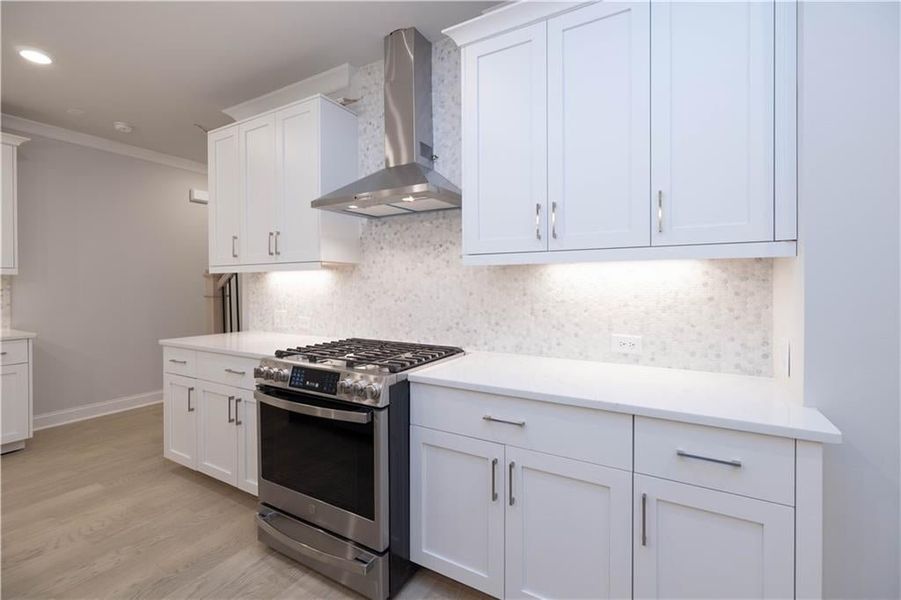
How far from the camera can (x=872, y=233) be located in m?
1.30

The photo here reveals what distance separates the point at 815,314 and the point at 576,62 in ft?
4.12

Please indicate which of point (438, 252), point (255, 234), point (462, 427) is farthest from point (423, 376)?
point (255, 234)

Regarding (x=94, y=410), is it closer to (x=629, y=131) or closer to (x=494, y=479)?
(x=494, y=479)

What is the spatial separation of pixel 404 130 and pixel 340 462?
5.84 feet

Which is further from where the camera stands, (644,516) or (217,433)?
(217,433)

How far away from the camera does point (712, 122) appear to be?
1.51 m

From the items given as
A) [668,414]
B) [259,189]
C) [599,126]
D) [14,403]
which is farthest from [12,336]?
[668,414]

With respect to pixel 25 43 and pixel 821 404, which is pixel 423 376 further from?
pixel 25 43

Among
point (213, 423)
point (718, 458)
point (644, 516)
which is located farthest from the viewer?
point (213, 423)


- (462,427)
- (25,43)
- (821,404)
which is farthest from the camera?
(25,43)

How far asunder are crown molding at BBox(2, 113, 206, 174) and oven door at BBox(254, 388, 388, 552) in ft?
12.4

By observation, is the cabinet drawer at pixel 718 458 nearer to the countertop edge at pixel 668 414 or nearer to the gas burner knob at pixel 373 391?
the countertop edge at pixel 668 414

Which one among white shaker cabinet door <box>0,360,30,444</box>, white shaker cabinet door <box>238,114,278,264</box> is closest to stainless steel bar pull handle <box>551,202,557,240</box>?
white shaker cabinet door <box>238,114,278,264</box>

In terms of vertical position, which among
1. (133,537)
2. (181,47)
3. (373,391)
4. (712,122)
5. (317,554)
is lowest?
(133,537)
